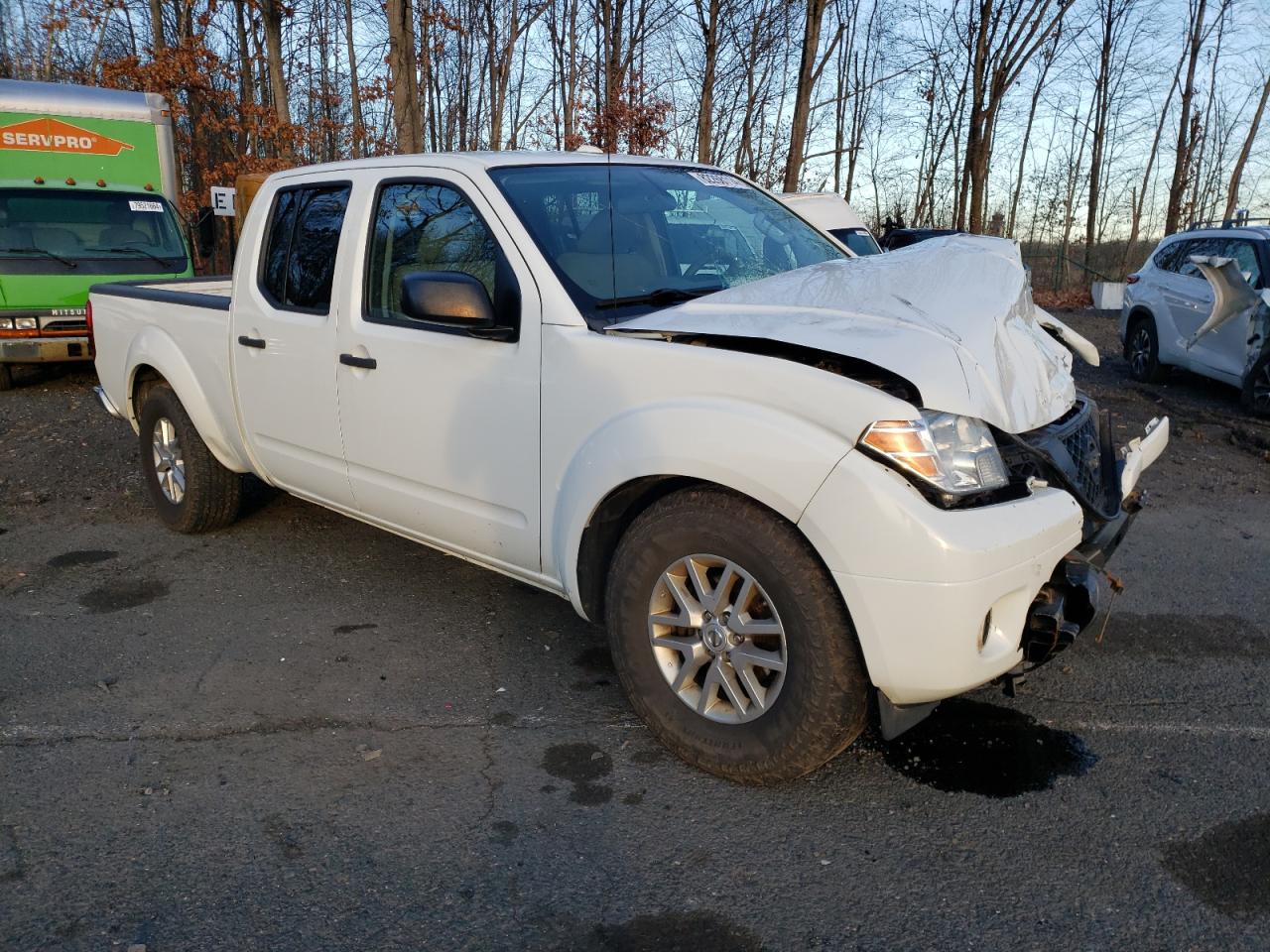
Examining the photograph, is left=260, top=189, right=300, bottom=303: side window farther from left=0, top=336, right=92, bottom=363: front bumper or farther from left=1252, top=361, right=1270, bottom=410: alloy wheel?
left=1252, top=361, right=1270, bottom=410: alloy wheel

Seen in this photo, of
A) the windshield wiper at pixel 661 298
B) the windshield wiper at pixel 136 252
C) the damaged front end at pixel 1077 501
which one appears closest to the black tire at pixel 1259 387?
the damaged front end at pixel 1077 501

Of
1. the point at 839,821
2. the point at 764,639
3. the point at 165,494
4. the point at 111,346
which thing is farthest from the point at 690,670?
the point at 111,346

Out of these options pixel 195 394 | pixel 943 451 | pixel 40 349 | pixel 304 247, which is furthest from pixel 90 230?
pixel 943 451

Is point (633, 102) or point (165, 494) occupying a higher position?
point (633, 102)

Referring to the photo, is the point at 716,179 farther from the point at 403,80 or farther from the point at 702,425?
the point at 403,80

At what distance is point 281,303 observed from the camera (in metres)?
4.50

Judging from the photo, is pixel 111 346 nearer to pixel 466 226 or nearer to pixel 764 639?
pixel 466 226

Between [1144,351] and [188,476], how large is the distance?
31.4ft

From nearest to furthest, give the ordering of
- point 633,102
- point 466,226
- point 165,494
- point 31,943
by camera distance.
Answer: point 31,943 → point 466,226 → point 165,494 → point 633,102

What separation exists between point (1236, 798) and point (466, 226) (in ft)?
10.4

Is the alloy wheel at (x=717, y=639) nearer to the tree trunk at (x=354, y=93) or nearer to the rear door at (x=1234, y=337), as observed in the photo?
the rear door at (x=1234, y=337)

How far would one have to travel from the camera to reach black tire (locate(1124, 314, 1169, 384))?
1041 centimetres

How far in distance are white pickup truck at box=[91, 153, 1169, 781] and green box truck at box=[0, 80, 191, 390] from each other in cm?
745

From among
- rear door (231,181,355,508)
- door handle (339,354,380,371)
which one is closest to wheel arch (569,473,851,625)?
door handle (339,354,380,371)
